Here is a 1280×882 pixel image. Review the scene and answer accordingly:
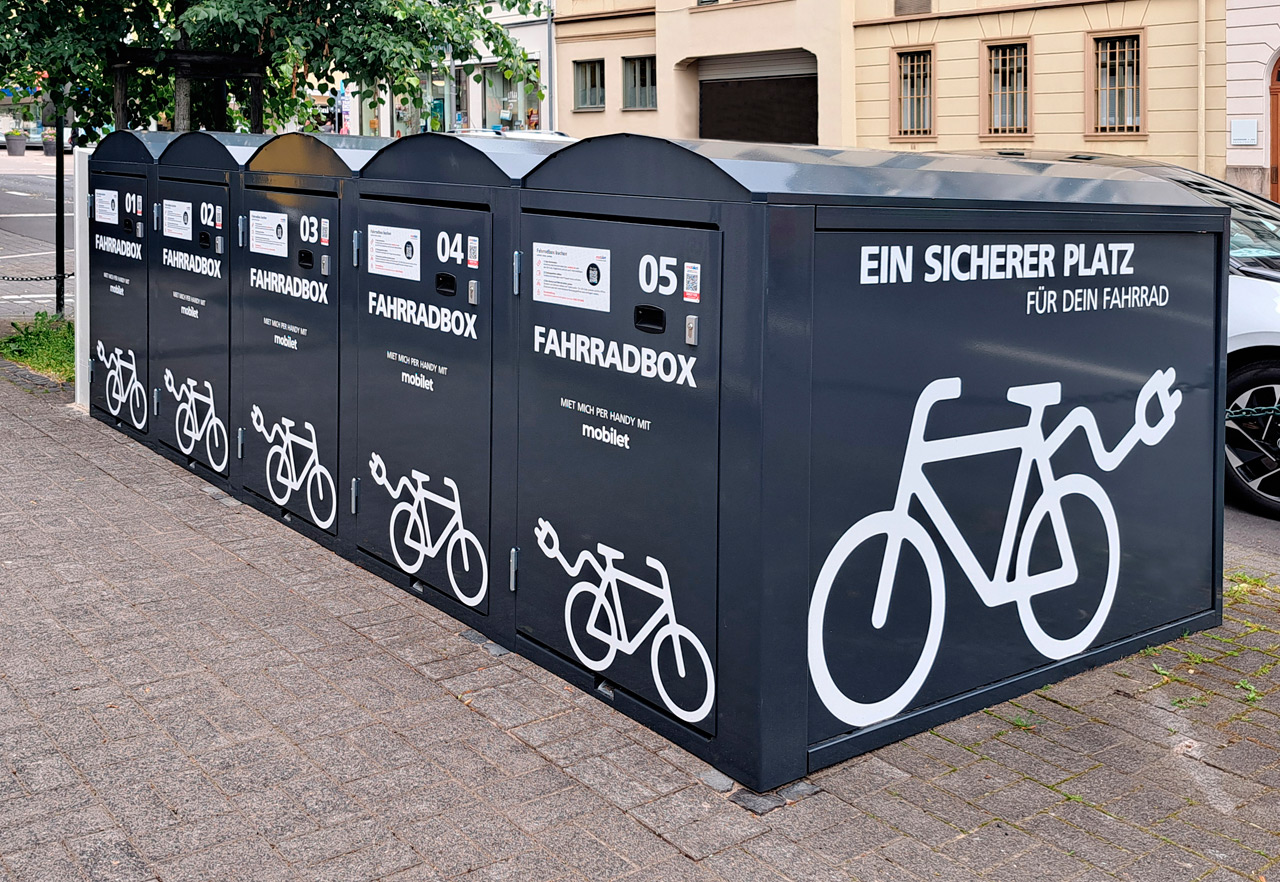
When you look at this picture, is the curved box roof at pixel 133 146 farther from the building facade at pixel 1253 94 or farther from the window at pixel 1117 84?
the window at pixel 1117 84

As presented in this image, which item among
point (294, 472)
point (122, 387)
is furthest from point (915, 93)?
point (294, 472)

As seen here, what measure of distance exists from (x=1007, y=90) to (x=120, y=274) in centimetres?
2129

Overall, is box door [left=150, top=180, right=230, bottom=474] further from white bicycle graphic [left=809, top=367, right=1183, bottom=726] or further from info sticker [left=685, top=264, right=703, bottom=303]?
white bicycle graphic [left=809, top=367, right=1183, bottom=726]

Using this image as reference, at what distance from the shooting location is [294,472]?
20.9 feet

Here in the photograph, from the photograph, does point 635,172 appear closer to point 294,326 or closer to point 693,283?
point 693,283

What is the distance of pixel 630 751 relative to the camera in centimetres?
407

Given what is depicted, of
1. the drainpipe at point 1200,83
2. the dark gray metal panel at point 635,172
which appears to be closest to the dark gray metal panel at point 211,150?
the dark gray metal panel at point 635,172

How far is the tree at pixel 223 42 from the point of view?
33.3 ft

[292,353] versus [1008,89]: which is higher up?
[1008,89]

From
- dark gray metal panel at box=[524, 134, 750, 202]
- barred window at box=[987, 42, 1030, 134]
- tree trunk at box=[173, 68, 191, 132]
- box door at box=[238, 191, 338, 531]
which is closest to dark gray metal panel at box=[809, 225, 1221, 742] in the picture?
dark gray metal panel at box=[524, 134, 750, 202]

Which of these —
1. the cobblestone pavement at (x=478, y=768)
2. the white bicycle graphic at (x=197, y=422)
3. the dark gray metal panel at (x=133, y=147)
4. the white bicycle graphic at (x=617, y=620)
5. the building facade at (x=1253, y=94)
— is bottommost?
the cobblestone pavement at (x=478, y=768)

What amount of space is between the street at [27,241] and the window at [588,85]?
12885 millimetres

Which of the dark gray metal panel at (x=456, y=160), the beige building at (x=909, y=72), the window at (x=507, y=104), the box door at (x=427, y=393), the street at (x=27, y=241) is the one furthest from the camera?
the window at (x=507, y=104)

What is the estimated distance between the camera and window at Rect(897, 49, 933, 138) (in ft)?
91.3
